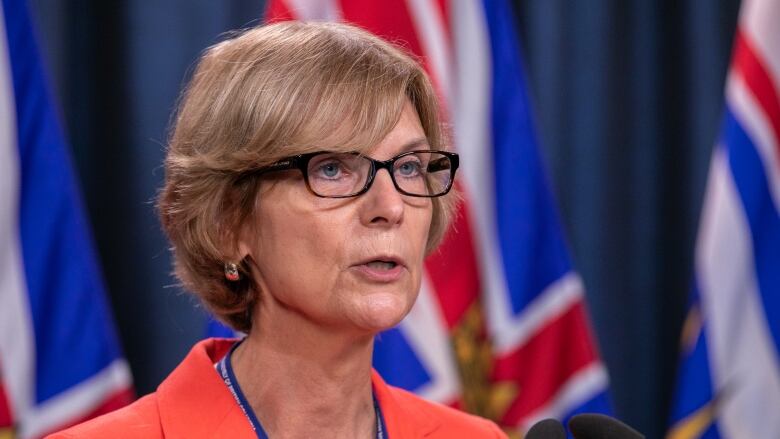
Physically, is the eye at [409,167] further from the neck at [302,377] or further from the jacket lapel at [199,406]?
the jacket lapel at [199,406]

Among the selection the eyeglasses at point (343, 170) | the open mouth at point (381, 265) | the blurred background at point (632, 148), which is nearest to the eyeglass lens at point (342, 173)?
the eyeglasses at point (343, 170)

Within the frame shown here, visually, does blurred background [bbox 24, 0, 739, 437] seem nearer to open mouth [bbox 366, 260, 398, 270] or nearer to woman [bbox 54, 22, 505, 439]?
woman [bbox 54, 22, 505, 439]

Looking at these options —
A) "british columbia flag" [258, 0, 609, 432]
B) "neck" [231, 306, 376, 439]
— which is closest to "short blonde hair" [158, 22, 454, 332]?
"neck" [231, 306, 376, 439]

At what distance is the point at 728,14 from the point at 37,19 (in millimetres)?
2093

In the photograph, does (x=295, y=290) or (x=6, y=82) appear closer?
(x=295, y=290)

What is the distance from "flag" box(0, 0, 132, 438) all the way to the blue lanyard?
0.87 metres

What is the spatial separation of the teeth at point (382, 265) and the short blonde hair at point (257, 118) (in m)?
0.16

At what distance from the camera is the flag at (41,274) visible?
241 cm

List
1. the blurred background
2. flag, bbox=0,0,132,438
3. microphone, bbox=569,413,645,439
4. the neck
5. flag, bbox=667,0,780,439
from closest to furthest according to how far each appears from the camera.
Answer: microphone, bbox=569,413,645,439
the neck
flag, bbox=0,0,132,438
flag, bbox=667,0,780,439
the blurred background

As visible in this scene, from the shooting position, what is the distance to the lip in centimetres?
150

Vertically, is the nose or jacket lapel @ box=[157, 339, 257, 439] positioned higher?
the nose

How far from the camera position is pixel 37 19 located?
9.30 ft

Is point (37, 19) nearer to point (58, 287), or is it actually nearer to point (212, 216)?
point (58, 287)

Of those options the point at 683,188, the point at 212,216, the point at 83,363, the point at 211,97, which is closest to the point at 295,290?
the point at 212,216
